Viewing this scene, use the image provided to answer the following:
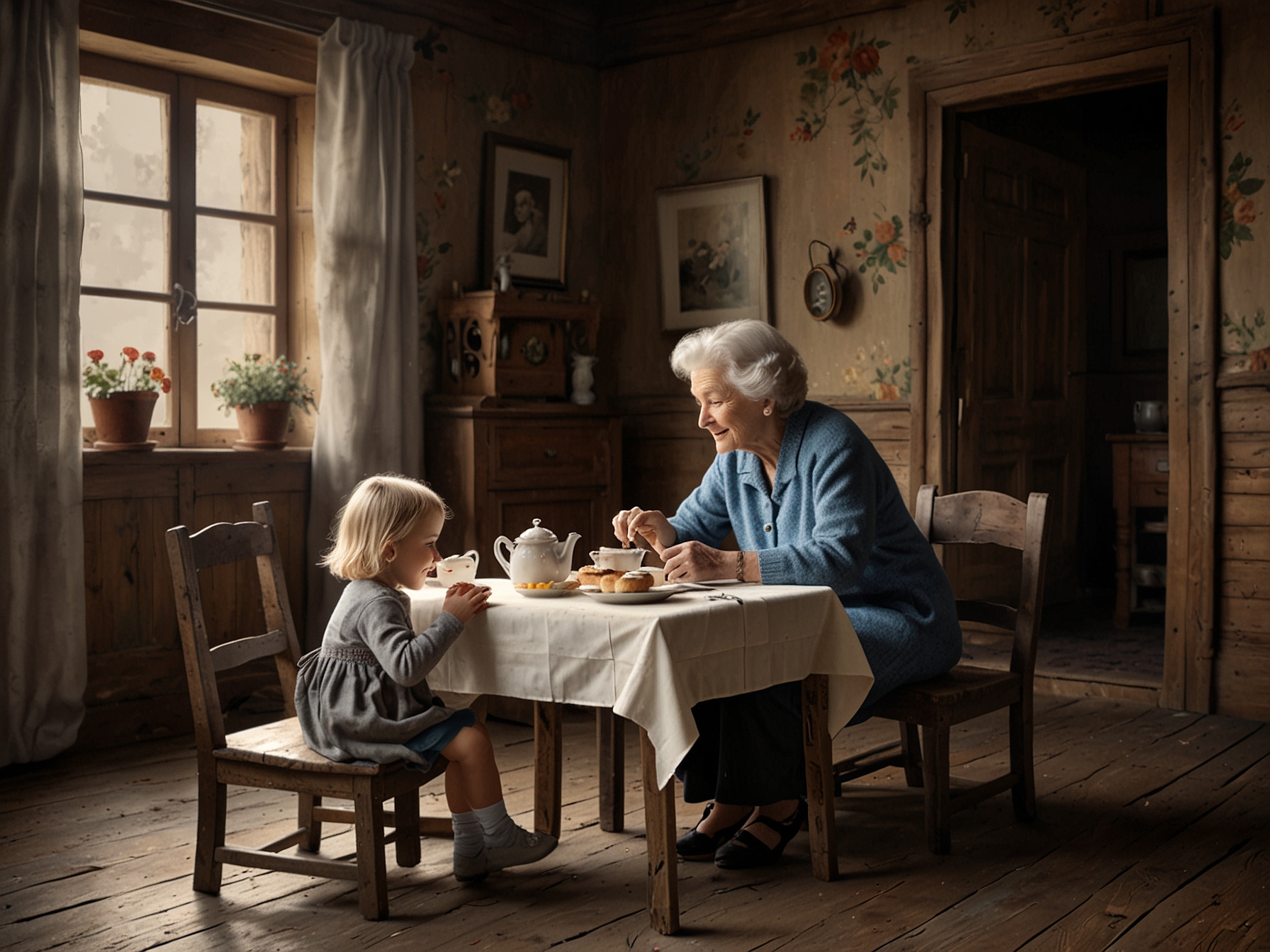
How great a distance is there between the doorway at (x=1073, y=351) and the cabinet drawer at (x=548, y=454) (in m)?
1.50

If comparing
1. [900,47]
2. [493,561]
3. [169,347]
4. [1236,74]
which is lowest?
[493,561]

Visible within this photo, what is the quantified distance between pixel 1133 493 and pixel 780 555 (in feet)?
12.8

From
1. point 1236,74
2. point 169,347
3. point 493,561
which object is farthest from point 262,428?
point 1236,74

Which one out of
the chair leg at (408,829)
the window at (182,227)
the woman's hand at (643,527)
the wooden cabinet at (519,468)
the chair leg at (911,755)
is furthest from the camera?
the wooden cabinet at (519,468)

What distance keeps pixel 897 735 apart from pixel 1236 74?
258cm

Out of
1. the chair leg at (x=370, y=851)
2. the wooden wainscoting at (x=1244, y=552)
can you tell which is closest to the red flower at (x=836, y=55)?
the wooden wainscoting at (x=1244, y=552)

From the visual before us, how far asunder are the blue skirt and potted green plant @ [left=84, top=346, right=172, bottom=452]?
7.33 ft

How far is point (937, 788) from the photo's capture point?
298 centimetres

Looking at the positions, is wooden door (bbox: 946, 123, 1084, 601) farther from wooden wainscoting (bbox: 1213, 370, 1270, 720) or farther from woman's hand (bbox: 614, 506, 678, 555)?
woman's hand (bbox: 614, 506, 678, 555)

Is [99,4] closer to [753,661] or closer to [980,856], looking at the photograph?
[753,661]

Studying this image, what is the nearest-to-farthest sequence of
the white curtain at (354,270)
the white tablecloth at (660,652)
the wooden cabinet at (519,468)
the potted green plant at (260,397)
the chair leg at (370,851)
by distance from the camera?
the white tablecloth at (660,652)
the chair leg at (370,851)
the potted green plant at (260,397)
the white curtain at (354,270)
the wooden cabinet at (519,468)

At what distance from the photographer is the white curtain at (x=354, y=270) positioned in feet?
Answer: 15.6

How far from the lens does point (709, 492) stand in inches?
129

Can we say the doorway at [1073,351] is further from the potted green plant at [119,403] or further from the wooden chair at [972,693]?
the potted green plant at [119,403]
